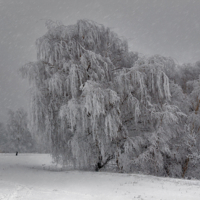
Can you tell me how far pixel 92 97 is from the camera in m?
10.2

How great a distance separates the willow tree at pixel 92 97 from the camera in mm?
10969

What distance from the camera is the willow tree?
11.0m

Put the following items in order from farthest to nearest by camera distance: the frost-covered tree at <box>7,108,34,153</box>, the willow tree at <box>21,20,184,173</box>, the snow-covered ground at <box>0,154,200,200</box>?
the frost-covered tree at <box>7,108,34,153</box>, the willow tree at <box>21,20,184,173</box>, the snow-covered ground at <box>0,154,200,200</box>

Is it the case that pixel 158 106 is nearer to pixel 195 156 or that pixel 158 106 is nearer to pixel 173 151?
pixel 173 151

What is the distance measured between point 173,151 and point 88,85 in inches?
282

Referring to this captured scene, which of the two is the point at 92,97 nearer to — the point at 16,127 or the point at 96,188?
the point at 96,188

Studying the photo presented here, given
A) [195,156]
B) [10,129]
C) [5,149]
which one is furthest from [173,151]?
[5,149]

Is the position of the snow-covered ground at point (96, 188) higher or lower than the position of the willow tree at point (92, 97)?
lower

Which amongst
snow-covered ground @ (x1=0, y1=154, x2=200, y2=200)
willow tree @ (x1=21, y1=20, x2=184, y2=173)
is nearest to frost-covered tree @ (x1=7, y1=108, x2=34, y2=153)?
willow tree @ (x1=21, y1=20, x2=184, y2=173)

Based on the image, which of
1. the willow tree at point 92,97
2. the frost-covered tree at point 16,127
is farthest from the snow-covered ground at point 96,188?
the frost-covered tree at point 16,127

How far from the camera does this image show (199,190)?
7.68 meters

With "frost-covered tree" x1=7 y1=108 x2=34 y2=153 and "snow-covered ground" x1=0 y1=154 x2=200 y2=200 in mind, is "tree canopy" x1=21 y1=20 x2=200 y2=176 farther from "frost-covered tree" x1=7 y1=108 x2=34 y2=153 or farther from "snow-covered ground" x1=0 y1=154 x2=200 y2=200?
"frost-covered tree" x1=7 y1=108 x2=34 y2=153

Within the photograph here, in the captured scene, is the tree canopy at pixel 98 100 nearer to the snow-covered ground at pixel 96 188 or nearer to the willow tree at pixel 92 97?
the willow tree at pixel 92 97

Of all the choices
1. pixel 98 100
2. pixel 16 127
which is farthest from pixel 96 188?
pixel 16 127
